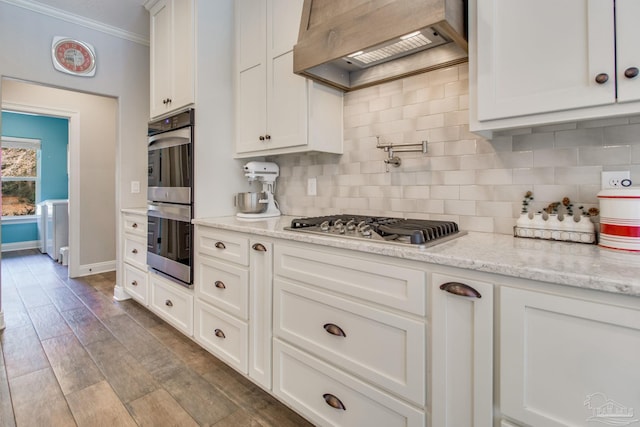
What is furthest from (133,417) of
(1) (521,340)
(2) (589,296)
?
(2) (589,296)

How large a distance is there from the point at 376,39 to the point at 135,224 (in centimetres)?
271

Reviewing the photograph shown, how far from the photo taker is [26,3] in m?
2.72

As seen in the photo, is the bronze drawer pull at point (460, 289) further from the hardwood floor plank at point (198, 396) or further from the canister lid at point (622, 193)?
the hardwood floor plank at point (198, 396)

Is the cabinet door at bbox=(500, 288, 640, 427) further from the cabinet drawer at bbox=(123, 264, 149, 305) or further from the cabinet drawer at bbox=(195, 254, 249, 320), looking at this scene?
the cabinet drawer at bbox=(123, 264, 149, 305)

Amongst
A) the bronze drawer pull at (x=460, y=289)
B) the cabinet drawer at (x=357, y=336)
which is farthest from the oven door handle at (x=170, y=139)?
the bronze drawer pull at (x=460, y=289)

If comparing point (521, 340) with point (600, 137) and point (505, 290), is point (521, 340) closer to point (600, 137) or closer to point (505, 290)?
point (505, 290)

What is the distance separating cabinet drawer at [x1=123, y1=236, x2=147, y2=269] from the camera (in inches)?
113

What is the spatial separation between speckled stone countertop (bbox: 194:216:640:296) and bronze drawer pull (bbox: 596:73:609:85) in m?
0.56

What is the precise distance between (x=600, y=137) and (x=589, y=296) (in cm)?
80

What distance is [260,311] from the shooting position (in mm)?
1716

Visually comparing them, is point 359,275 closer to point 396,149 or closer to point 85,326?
point 396,149

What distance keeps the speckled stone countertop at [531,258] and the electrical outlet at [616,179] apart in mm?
267

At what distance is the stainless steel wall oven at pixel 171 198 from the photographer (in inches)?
88.8

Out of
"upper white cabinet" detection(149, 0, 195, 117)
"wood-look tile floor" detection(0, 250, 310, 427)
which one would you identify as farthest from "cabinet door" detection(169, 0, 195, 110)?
"wood-look tile floor" detection(0, 250, 310, 427)
